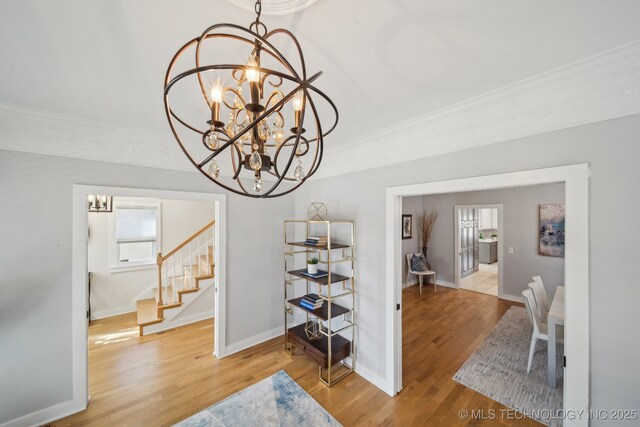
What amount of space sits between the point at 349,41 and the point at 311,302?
2.58 meters

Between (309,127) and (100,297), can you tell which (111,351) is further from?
(309,127)

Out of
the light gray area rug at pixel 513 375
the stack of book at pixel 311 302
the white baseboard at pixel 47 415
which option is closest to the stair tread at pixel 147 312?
the white baseboard at pixel 47 415

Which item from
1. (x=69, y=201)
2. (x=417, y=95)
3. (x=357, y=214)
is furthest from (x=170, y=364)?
(x=417, y=95)

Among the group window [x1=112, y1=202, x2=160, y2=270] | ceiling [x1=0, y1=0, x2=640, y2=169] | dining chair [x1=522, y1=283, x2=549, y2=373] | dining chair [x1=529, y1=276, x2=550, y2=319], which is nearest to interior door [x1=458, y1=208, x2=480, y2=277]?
dining chair [x1=529, y1=276, x2=550, y2=319]

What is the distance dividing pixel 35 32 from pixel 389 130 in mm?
2470

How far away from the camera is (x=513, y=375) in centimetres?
270

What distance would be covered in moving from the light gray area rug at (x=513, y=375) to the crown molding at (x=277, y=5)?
352 cm

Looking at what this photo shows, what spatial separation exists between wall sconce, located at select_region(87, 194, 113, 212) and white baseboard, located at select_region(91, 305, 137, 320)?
5.90 ft

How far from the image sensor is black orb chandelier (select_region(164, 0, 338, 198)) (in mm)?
656

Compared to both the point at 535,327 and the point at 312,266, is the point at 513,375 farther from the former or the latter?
the point at 312,266

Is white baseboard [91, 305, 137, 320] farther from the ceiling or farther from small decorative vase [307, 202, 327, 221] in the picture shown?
small decorative vase [307, 202, 327, 221]

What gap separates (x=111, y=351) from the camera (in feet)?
10.6

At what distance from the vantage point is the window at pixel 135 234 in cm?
445

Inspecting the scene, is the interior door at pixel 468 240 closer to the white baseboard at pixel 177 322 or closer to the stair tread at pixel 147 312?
the white baseboard at pixel 177 322
